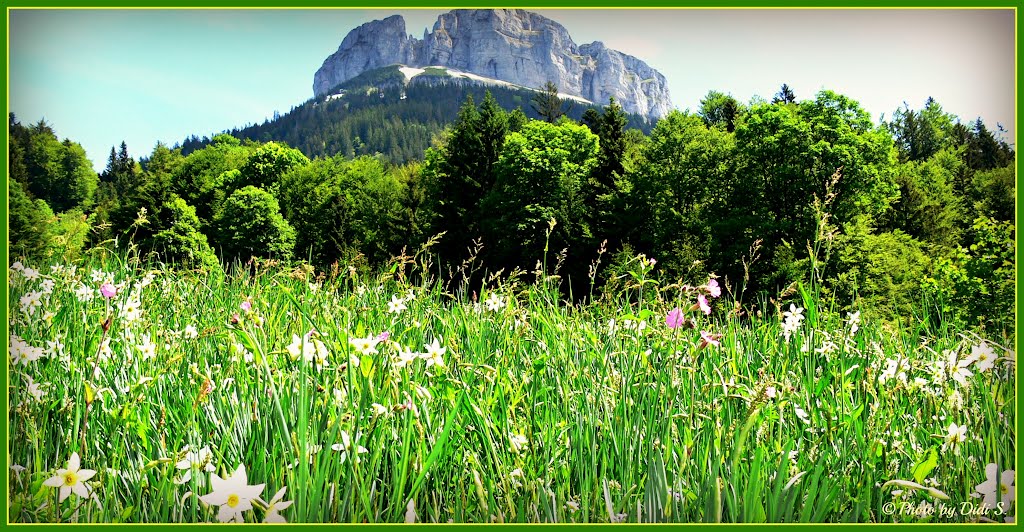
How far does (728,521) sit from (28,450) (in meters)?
2.50

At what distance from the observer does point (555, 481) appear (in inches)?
95.9

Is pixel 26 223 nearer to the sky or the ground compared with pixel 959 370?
nearer to the sky

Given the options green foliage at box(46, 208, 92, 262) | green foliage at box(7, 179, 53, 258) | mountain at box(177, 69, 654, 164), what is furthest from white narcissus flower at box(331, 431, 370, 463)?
green foliage at box(46, 208, 92, 262)

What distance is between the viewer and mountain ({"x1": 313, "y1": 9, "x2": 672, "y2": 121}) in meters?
3.34

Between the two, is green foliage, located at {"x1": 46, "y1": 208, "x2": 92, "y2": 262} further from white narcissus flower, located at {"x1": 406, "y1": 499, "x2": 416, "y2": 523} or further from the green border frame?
white narcissus flower, located at {"x1": 406, "y1": 499, "x2": 416, "y2": 523}

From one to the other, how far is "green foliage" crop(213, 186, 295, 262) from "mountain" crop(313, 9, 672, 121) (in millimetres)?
32716

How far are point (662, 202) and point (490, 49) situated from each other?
23987 mm

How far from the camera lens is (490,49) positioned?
3.48 metres

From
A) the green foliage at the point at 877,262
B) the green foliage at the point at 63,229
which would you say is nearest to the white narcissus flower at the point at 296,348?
the green foliage at the point at 63,229

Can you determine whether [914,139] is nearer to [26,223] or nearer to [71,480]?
[26,223]

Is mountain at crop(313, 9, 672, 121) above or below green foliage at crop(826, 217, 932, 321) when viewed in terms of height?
above

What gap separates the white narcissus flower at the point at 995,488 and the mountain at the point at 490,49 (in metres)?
2.28

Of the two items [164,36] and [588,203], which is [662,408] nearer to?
[164,36]

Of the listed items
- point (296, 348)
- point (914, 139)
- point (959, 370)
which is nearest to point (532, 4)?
point (296, 348)
